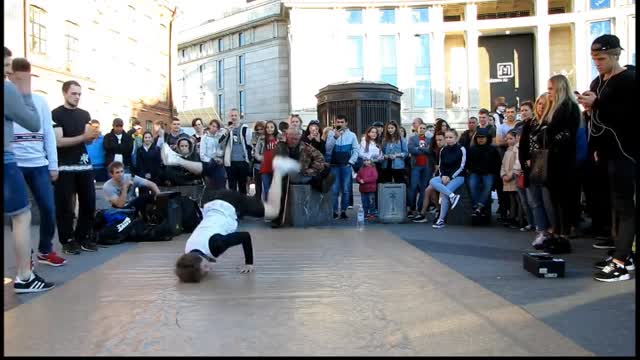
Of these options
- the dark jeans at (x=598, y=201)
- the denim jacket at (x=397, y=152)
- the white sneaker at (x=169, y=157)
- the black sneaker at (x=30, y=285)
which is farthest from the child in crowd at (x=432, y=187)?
the black sneaker at (x=30, y=285)

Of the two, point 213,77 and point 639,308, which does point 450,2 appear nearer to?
point 213,77

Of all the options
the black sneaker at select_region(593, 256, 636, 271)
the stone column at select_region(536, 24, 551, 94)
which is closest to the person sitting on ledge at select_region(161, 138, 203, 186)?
the black sneaker at select_region(593, 256, 636, 271)

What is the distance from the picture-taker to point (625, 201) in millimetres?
5223

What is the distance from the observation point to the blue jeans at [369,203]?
1118cm

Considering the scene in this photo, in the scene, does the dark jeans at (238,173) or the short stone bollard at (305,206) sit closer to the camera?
the short stone bollard at (305,206)

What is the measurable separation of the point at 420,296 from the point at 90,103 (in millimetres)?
31460

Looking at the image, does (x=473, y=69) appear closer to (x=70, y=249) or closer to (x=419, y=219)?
(x=419, y=219)

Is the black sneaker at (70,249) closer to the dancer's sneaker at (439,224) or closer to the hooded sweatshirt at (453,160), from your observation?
the dancer's sneaker at (439,224)

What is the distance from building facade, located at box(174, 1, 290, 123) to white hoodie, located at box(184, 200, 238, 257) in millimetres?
39736

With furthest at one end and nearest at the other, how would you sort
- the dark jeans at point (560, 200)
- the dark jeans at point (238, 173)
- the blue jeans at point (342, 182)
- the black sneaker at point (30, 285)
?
the dark jeans at point (238, 173), the blue jeans at point (342, 182), the dark jeans at point (560, 200), the black sneaker at point (30, 285)

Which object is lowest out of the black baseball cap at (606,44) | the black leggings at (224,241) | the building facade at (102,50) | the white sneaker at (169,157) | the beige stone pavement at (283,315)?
the beige stone pavement at (283,315)

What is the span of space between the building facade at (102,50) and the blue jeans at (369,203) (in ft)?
49.0

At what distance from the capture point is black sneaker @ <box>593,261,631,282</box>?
514 cm

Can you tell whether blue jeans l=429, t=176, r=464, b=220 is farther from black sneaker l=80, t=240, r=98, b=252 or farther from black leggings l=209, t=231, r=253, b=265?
black sneaker l=80, t=240, r=98, b=252
